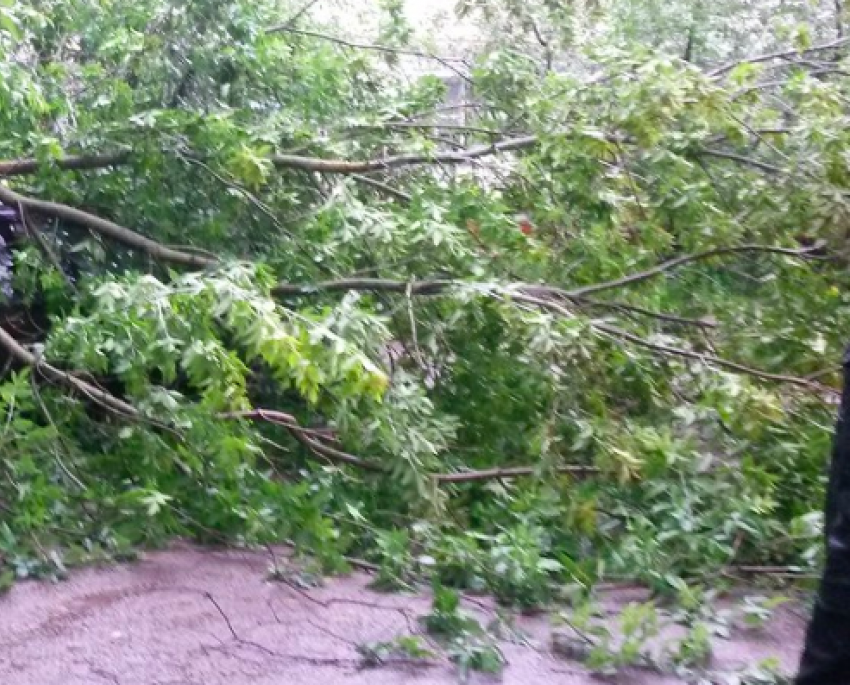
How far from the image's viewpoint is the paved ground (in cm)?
409

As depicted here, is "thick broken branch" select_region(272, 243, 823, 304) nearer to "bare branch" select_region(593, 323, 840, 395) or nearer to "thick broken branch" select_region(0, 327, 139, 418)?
"bare branch" select_region(593, 323, 840, 395)

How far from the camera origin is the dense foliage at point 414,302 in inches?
195

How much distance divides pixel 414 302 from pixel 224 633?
201 centimetres

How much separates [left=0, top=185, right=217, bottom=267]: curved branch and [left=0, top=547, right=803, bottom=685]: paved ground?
1749 mm

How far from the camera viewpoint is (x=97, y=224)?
638 cm

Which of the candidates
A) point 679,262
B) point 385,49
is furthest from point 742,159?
point 385,49

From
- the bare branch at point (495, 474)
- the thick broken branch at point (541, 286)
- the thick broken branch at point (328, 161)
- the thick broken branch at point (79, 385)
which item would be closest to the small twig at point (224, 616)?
the thick broken branch at point (79, 385)

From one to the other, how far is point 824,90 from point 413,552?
289 centimetres

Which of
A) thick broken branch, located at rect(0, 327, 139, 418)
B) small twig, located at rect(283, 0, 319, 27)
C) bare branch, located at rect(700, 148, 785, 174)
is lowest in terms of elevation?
thick broken branch, located at rect(0, 327, 139, 418)

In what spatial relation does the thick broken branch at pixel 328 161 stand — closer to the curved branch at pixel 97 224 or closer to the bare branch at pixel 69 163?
the bare branch at pixel 69 163

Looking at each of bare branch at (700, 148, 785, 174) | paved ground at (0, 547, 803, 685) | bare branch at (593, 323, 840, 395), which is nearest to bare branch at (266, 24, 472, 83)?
bare branch at (700, 148, 785, 174)

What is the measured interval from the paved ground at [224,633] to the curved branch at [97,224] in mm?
1749

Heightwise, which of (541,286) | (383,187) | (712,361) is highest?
(383,187)

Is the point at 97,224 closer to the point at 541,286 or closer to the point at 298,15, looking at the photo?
the point at 298,15
